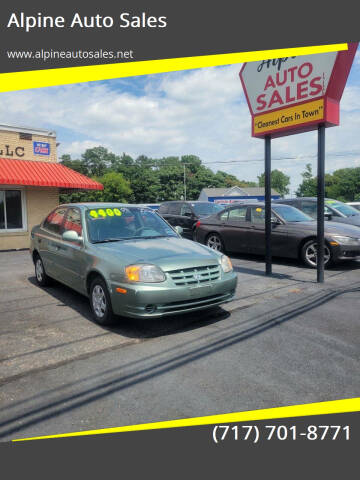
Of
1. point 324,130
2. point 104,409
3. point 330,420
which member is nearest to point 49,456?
point 104,409

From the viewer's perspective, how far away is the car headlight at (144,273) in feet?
14.3

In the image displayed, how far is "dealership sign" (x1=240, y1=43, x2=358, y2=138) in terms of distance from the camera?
658 centimetres

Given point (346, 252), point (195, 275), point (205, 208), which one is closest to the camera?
point (195, 275)

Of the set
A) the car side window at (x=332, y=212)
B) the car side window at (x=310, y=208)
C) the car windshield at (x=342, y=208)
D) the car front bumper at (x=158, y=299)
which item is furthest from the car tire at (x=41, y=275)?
the car windshield at (x=342, y=208)

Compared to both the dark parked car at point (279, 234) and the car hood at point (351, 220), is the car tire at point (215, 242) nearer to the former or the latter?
the dark parked car at point (279, 234)

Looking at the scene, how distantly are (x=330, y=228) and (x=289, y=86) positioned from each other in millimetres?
3135

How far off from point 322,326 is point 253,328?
0.85 metres

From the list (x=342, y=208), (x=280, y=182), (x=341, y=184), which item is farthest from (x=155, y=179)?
(x=342, y=208)

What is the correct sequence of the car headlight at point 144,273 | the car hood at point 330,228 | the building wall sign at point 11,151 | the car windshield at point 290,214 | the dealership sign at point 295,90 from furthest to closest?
the building wall sign at point 11,151, the car windshield at point 290,214, the car hood at point 330,228, the dealership sign at point 295,90, the car headlight at point 144,273

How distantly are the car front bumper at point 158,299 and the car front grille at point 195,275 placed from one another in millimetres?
63

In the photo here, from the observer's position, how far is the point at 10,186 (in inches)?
528

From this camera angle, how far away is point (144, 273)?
4.38 meters

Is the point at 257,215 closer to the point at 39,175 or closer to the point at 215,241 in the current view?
the point at 215,241

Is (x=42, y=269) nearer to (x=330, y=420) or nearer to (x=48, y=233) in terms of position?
(x=48, y=233)
